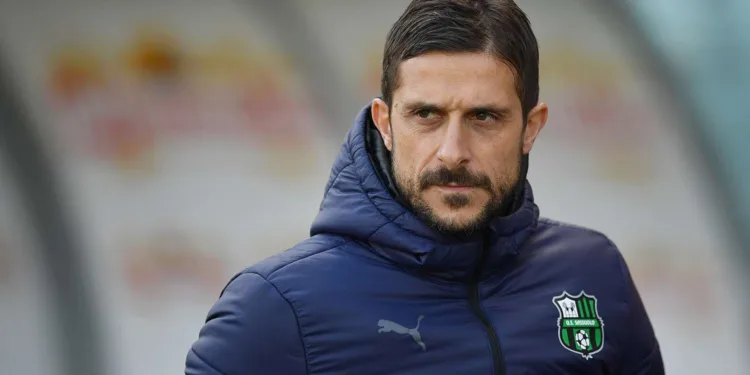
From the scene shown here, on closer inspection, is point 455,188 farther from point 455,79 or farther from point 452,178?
point 455,79

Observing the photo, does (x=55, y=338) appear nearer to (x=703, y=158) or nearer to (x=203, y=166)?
(x=203, y=166)

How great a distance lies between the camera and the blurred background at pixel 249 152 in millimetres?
4094

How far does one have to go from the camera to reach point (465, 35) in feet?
7.34

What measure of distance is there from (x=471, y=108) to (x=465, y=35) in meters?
0.13

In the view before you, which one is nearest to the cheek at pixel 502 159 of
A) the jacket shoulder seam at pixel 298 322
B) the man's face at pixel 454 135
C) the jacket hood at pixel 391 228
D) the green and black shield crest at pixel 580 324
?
the man's face at pixel 454 135

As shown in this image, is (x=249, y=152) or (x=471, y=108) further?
(x=249, y=152)

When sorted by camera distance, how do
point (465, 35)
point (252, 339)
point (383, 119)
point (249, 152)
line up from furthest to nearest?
point (249, 152) → point (383, 119) → point (465, 35) → point (252, 339)

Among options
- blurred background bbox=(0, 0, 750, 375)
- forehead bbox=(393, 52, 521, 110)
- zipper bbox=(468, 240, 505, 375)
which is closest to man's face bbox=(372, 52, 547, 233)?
forehead bbox=(393, 52, 521, 110)

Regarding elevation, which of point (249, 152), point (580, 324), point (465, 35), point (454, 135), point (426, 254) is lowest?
point (249, 152)

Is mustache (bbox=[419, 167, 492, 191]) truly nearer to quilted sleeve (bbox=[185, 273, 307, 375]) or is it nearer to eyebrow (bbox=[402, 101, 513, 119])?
eyebrow (bbox=[402, 101, 513, 119])

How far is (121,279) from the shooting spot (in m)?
4.12

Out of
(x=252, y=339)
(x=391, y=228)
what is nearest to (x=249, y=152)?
(x=391, y=228)

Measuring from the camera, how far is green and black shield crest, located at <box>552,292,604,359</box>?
2.35m

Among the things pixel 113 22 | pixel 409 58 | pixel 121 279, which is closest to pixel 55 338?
pixel 121 279
